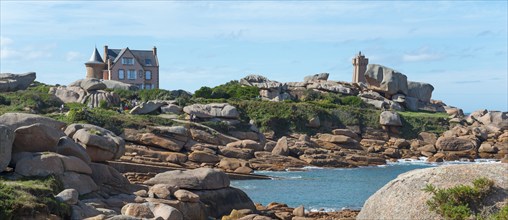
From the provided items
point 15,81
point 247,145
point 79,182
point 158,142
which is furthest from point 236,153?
point 15,81

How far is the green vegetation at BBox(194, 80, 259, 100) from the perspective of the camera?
3056 inches

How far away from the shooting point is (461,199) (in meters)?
11.7

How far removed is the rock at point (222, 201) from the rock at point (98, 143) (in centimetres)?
506

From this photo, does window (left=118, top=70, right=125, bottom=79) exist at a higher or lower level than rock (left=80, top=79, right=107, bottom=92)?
higher

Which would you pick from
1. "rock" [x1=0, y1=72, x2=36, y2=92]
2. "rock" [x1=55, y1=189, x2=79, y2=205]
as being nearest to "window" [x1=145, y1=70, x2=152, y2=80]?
Answer: "rock" [x1=0, y1=72, x2=36, y2=92]

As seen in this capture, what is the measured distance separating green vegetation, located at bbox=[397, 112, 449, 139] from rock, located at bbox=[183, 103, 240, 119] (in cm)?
1962

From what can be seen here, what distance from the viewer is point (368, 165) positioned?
57.2m

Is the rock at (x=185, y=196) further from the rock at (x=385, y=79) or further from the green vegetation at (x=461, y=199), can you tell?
the rock at (x=385, y=79)

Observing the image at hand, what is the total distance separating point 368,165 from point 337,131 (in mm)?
9250

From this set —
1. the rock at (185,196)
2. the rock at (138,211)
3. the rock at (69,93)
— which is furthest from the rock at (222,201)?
the rock at (69,93)

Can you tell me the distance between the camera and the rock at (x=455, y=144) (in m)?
64.6

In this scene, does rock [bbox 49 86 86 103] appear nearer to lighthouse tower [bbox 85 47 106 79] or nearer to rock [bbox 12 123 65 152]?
lighthouse tower [bbox 85 47 106 79]

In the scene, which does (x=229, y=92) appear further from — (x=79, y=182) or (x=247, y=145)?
(x=79, y=182)

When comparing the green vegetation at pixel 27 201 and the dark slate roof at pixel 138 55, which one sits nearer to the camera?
the green vegetation at pixel 27 201
